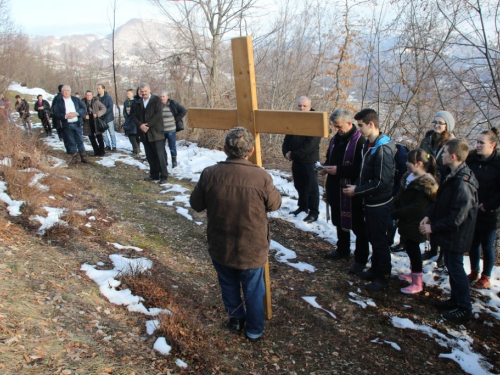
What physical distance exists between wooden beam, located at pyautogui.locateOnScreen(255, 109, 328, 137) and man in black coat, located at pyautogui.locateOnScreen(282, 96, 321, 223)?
2.77 meters

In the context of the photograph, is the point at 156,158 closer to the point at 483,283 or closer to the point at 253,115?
the point at 253,115

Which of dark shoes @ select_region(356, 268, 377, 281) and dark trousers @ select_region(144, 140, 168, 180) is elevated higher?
dark trousers @ select_region(144, 140, 168, 180)

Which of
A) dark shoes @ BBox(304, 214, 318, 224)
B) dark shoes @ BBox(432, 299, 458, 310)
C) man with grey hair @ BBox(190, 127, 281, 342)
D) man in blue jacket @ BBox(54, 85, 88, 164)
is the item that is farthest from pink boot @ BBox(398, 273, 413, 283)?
man in blue jacket @ BBox(54, 85, 88, 164)

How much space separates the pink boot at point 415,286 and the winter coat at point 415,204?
0.41 metres

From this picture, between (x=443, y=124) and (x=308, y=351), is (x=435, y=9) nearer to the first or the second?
(x=443, y=124)

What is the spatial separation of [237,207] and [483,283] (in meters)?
3.19

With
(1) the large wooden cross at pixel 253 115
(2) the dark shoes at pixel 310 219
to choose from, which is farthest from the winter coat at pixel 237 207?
(2) the dark shoes at pixel 310 219

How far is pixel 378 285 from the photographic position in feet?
12.9

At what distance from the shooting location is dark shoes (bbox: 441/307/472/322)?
11.2 ft

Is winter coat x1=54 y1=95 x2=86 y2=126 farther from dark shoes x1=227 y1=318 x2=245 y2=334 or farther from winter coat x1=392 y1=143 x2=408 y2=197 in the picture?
winter coat x1=392 y1=143 x2=408 y2=197

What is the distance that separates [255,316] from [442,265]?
9.24 feet

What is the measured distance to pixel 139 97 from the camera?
7594 millimetres

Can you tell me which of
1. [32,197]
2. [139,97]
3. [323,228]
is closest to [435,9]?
[323,228]

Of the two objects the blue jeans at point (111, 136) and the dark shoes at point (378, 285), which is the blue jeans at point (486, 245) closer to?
the dark shoes at point (378, 285)
